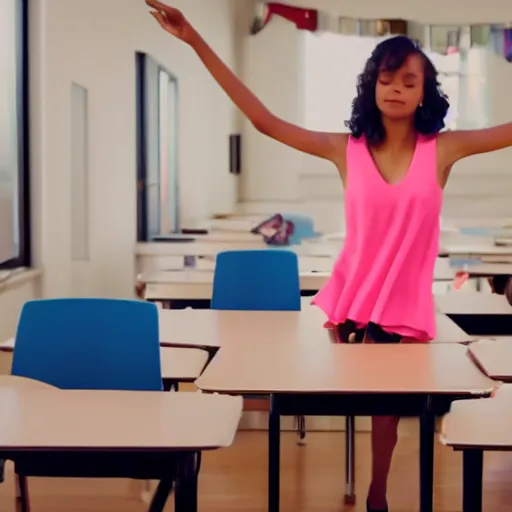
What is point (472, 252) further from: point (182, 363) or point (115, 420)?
point (115, 420)

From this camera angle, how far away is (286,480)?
3.37m

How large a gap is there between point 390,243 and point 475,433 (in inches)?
27.9

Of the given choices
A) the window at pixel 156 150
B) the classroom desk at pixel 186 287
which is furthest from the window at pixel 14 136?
the window at pixel 156 150

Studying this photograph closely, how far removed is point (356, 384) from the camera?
1990 millimetres

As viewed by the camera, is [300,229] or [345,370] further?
[300,229]

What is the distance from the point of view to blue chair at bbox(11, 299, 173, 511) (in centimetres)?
227

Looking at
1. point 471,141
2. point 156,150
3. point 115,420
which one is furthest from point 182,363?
point 156,150

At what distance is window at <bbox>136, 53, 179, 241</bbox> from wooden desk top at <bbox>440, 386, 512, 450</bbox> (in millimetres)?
4362

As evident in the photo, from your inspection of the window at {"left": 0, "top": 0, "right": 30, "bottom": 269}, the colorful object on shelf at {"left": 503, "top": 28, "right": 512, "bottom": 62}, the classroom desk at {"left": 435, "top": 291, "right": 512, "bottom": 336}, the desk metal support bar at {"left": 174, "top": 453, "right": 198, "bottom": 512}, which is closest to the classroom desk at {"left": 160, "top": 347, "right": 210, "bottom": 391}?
the desk metal support bar at {"left": 174, "top": 453, "right": 198, "bottom": 512}

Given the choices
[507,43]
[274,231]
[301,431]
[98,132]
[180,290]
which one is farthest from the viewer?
[507,43]

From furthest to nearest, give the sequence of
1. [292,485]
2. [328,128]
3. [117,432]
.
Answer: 1. [328,128]
2. [292,485]
3. [117,432]

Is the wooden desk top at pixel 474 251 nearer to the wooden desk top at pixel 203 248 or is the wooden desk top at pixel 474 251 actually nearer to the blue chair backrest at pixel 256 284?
the wooden desk top at pixel 203 248

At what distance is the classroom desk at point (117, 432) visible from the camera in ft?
5.13

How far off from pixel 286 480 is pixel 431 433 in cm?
141
